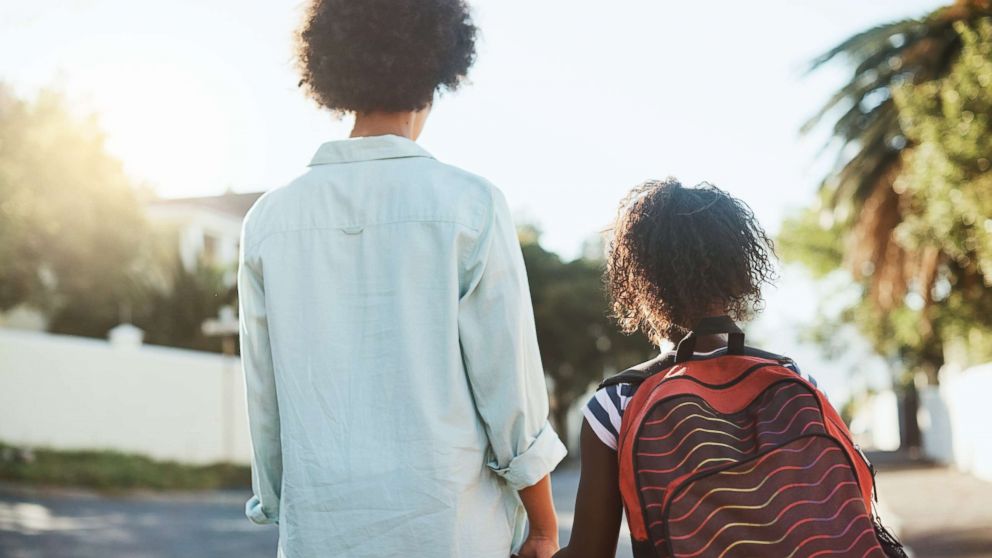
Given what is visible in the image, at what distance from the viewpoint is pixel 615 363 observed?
4259 centimetres

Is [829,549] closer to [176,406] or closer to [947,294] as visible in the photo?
[947,294]

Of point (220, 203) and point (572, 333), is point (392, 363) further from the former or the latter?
point (220, 203)

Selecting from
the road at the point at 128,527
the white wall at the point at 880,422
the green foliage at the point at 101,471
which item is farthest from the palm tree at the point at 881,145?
the white wall at the point at 880,422

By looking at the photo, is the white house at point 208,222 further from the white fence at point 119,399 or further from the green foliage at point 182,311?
the white fence at point 119,399

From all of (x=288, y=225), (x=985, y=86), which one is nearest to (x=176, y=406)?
(x=985, y=86)

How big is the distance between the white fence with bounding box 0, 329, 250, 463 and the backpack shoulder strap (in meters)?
19.1

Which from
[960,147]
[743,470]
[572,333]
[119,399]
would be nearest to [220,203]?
[572,333]

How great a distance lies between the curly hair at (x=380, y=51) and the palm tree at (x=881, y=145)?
1366 cm

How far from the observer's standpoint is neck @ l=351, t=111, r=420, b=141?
228 centimetres

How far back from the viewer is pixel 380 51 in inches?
88.8

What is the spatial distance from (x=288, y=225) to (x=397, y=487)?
55cm

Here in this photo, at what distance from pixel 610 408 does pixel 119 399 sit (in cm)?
2096

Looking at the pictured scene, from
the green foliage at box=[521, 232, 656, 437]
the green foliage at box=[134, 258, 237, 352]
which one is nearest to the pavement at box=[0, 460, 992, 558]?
the green foliage at box=[134, 258, 237, 352]

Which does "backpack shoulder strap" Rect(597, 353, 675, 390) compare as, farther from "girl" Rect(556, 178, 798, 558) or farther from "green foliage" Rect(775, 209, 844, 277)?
"green foliage" Rect(775, 209, 844, 277)
